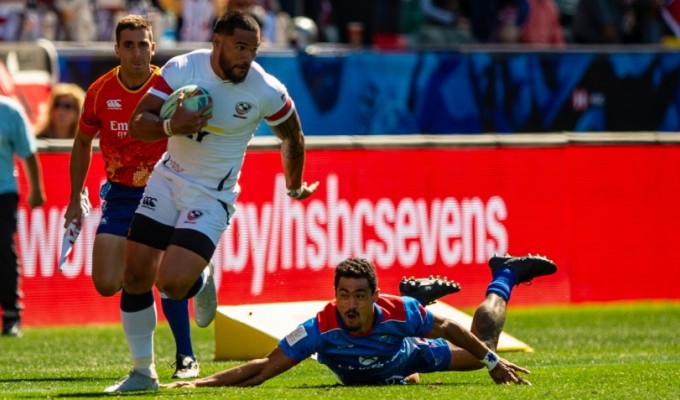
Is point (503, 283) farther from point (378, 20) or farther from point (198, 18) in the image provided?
point (378, 20)

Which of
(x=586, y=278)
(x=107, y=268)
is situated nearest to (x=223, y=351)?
(x=107, y=268)

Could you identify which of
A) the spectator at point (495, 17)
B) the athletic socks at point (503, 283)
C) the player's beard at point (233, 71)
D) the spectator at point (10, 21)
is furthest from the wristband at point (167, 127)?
the spectator at point (495, 17)

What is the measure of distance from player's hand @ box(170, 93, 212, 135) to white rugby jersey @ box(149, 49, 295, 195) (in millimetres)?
406

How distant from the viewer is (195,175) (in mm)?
9430

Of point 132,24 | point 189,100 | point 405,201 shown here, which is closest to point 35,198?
point 132,24

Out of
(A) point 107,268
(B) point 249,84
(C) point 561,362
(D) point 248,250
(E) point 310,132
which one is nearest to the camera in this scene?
(B) point 249,84

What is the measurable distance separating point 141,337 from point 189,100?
1513 millimetres

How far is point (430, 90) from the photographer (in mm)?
19719

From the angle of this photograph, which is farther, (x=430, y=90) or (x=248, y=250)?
(x=430, y=90)

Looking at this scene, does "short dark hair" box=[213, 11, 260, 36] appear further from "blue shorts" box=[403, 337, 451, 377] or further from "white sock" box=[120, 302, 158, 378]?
"blue shorts" box=[403, 337, 451, 377]

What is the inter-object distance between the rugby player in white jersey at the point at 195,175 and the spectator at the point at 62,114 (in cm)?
603

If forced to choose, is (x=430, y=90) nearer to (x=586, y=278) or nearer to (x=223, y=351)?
(x=586, y=278)

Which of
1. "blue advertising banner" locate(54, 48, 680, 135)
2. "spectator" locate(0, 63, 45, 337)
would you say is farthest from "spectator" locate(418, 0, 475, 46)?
"spectator" locate(0, 63, 45, 337)

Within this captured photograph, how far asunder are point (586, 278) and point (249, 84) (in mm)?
8185
